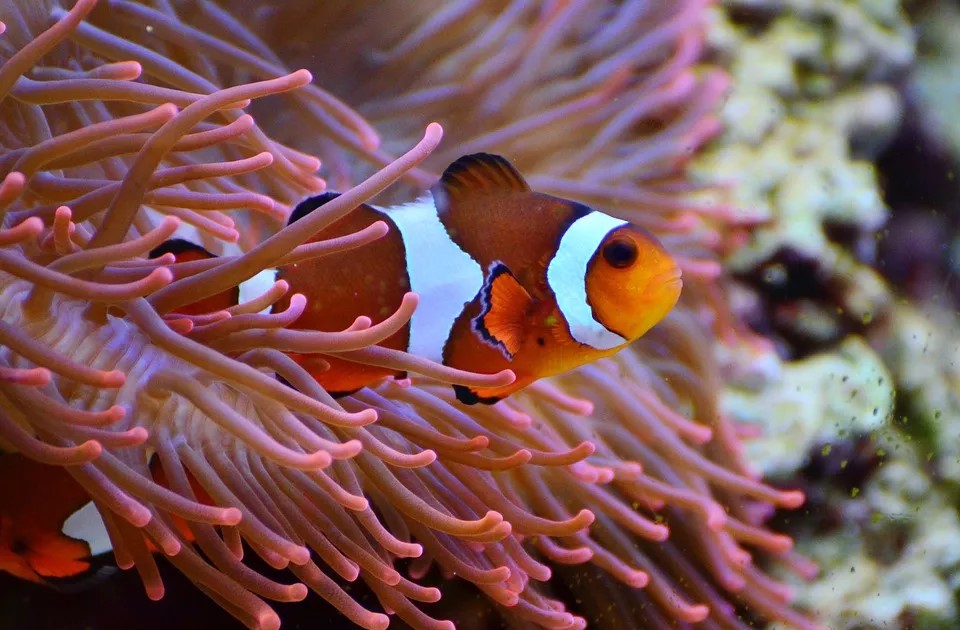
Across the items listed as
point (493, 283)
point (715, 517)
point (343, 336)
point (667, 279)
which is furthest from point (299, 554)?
point (715, 517)

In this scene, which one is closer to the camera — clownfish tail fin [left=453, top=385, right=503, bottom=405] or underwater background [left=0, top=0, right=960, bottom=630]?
clownfish tail fin [left=453, top=385, right=503, bottom=405]

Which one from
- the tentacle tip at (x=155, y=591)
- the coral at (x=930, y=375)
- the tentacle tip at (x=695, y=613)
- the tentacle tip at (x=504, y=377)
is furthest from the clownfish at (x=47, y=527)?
the coral at (x=930, y=375)

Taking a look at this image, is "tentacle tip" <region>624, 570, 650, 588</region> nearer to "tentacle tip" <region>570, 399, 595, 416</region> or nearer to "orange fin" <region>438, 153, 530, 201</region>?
"tentacle tip" <region>570, 399, 595, 416</region>

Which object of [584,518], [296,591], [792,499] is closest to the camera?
[296,591]

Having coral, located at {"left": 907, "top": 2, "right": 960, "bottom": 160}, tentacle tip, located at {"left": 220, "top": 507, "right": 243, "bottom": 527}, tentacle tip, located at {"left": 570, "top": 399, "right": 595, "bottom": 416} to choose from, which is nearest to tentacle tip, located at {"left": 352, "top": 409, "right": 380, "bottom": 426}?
tentacle tip, located at {"left": 220, "top": 507, "right": 243, "bottom": 527}

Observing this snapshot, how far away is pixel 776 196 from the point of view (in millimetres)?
1230

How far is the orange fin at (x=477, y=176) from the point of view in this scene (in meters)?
0.88

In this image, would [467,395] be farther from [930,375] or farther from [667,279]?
[930,375]

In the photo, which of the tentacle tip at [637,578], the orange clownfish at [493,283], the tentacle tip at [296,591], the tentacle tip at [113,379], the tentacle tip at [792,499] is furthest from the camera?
the tentacle tip at [792,499]

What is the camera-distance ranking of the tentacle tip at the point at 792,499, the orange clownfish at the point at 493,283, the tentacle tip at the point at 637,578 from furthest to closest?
the tentacle tip at the point at 792,499, the tentacle tip at the point at 637,578, the orange clownfish at the point at 493,283

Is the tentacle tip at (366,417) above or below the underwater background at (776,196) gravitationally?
below

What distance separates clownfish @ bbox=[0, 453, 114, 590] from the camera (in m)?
0.76

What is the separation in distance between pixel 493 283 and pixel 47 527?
428mm

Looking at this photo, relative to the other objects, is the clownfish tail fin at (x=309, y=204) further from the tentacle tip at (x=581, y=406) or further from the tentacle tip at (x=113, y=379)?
the tentacle tip at (x=581, y=406)
